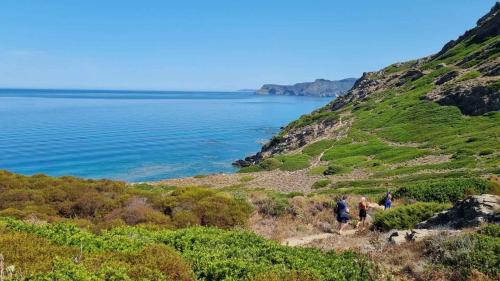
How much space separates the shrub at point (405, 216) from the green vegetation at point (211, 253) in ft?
27.9

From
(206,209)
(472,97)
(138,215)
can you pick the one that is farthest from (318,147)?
(138,215)

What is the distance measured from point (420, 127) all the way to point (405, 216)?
58.4m

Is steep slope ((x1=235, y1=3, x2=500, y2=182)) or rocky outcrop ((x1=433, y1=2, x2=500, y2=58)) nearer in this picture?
steep slope ((x1=235, y1=3, x2=500, y2=182))

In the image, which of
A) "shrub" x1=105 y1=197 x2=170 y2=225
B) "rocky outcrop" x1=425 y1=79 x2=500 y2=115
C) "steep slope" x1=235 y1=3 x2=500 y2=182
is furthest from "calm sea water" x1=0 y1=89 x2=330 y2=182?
"shrub" x1=105 y1=197 x2=170 y2=225

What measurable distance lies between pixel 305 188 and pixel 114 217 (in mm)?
30915

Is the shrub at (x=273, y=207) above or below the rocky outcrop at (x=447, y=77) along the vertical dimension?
below

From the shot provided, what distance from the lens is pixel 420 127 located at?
75.1 meters

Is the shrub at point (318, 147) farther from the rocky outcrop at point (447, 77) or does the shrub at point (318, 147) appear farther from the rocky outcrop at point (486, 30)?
the rocky outcrop at point (486, 30)

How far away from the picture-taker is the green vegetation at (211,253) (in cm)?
1055

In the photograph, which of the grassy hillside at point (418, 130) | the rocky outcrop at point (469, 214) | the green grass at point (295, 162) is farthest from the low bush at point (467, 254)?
the green grass at point (295, 162)

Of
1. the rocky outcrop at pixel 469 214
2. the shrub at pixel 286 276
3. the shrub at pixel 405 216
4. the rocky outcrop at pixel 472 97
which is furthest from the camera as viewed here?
the rocky outcrop at pixel 472 97

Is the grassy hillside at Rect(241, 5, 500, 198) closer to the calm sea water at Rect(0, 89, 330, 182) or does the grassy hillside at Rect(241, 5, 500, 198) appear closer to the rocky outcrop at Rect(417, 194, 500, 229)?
the calm sea water at Rect(0, 89, 330, 182)

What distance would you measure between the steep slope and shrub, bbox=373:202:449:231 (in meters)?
21.4

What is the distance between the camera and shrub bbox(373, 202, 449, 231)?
21.2m
